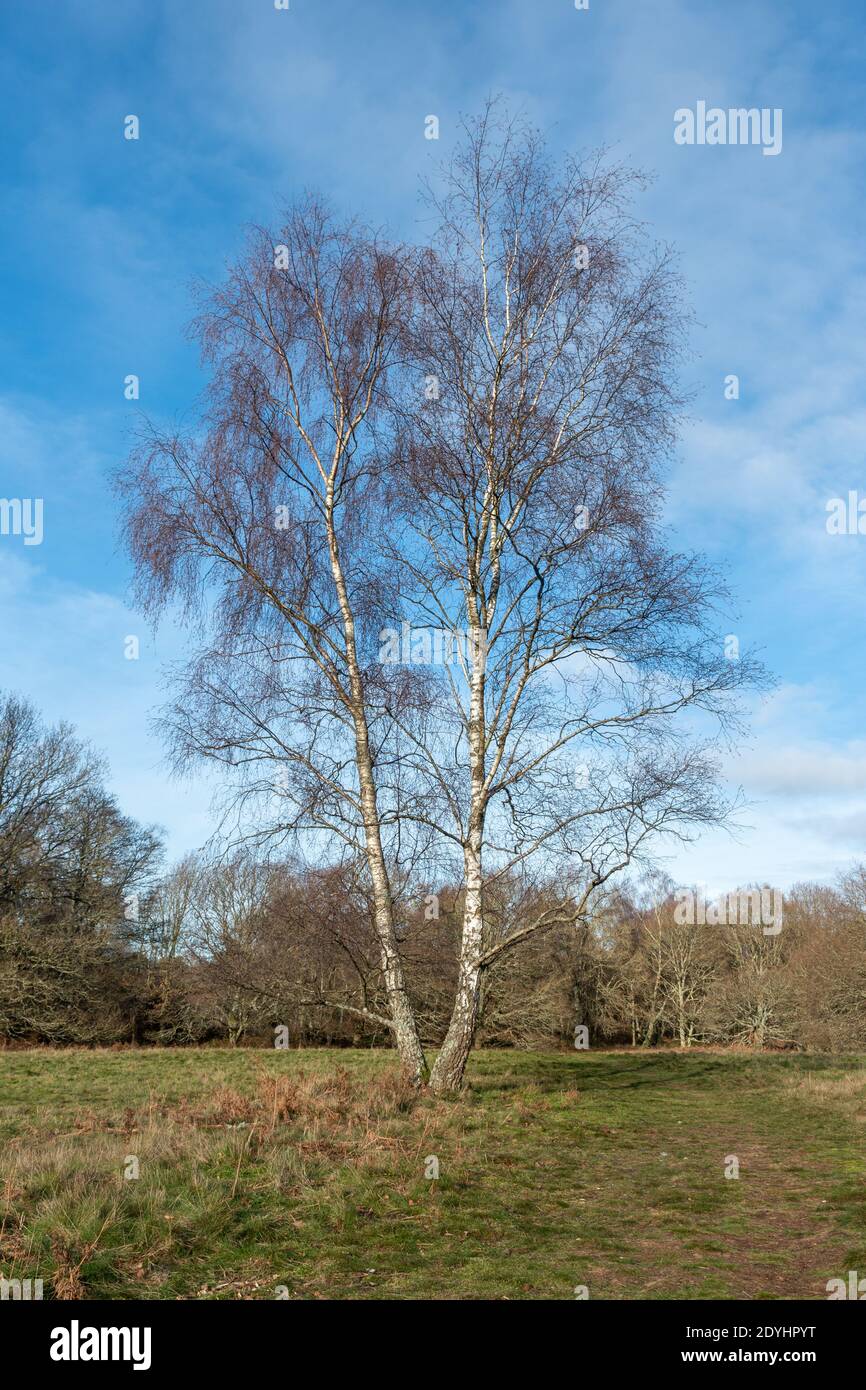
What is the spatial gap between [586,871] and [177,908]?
1194 inches

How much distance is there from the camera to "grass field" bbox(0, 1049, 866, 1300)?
19.0ft

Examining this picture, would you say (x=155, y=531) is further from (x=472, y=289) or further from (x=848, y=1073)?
(x=848, y=1073)

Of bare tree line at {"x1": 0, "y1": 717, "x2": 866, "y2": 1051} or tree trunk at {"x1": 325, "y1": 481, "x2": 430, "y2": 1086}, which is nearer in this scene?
tree trunk at {"x1": 325, "y1": 481, "x2": 430, "y2": 1086}

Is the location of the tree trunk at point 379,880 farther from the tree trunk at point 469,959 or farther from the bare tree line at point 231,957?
the bare tree line at point 231,957

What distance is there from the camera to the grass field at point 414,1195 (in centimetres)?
579

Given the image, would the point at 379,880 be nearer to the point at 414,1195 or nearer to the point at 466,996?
the point at 466,996

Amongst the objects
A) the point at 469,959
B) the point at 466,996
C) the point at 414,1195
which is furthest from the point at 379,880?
the point at 414,1195

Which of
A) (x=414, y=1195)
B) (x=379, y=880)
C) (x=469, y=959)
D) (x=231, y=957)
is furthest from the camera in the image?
(x=231, y=957)

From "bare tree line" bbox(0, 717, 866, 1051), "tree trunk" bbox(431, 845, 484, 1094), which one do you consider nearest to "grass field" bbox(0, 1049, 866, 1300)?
"tree trunk" bbox(431, 845, 484, 1094)

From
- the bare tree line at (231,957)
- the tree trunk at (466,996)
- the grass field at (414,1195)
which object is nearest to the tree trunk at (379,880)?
the tree trunk at (466,996)

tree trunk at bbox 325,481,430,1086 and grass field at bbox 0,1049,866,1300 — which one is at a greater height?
tree trunk at bbox 325,481,430,1086

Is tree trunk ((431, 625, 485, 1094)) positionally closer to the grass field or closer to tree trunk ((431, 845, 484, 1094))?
tree trunk ((431, 845, 484, 1094))

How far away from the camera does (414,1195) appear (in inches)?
299

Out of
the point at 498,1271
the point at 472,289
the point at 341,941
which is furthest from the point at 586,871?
the point at 472,289
